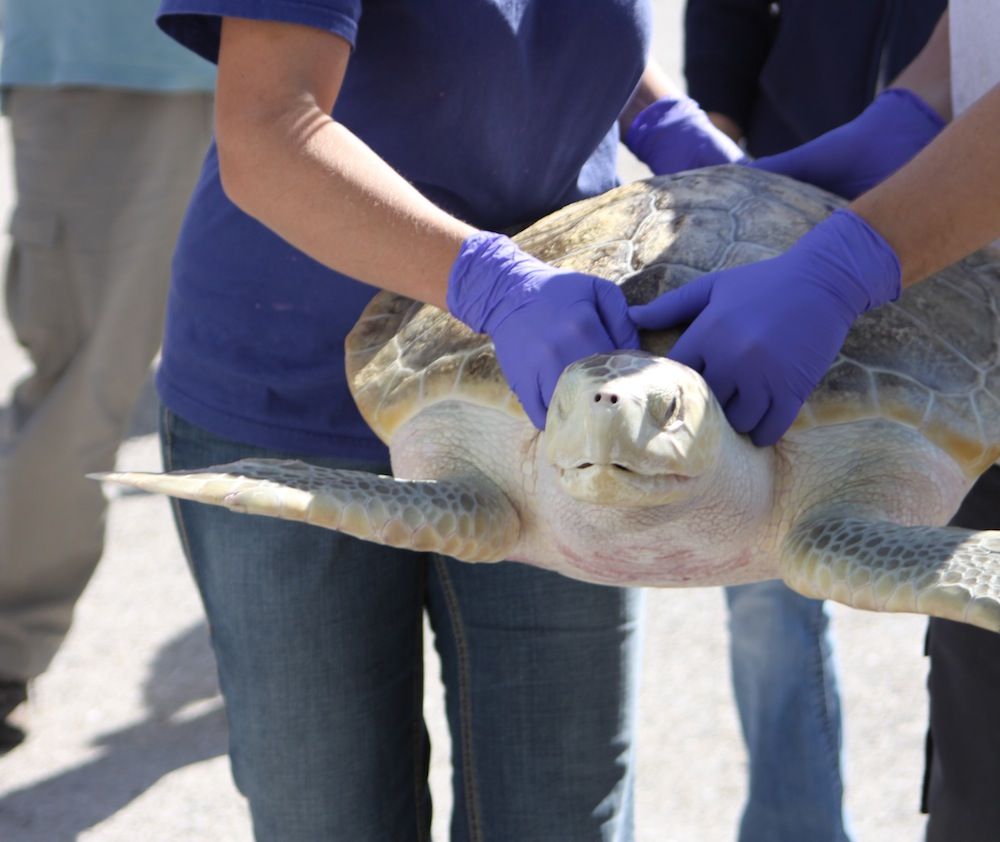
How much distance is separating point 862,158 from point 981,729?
0.66 metres

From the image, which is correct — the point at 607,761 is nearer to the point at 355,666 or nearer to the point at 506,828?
the point at 506,828

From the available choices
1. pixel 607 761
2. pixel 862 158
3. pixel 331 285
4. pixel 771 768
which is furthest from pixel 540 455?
pixel 771 768

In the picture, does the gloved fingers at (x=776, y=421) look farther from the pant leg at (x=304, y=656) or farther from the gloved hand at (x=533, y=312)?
the pant leg at (x=304, y=656)

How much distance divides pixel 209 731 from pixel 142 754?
0.13 m

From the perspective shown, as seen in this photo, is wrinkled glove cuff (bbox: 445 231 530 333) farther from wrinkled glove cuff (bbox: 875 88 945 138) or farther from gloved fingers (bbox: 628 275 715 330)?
wrinkled glove cuff (bbox: 875 88 945 138)

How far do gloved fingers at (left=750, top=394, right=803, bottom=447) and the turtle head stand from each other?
7 cm

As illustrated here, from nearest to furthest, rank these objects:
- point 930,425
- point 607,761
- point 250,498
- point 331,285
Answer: point 250,498 < point 930,425 < point 331,285 < point 607,761

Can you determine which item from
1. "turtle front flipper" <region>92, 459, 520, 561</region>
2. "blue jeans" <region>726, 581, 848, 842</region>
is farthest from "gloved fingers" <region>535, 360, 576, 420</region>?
"blue jeans" <region>726, 581, 848, 842</region>

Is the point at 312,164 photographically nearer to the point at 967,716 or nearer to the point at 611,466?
the point at 611,466

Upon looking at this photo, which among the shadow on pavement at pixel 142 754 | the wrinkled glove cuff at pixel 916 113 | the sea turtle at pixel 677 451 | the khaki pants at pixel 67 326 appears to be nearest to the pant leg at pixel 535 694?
the sea turtle at pixel 677 451

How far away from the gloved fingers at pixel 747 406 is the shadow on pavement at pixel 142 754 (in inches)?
60.6

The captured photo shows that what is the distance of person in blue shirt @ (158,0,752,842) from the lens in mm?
1105

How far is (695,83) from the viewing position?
2238mm

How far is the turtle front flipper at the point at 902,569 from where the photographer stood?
0.94 meters
